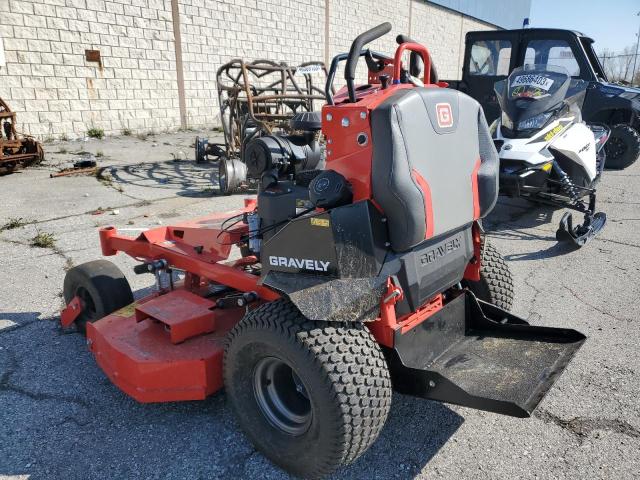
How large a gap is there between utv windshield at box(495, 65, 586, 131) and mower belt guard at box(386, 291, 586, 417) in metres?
3.82

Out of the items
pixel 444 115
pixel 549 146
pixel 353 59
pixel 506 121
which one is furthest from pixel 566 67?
pixel 353 59

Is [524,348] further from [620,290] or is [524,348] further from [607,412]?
[620,290]

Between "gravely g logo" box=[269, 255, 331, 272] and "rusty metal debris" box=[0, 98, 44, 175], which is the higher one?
"gravely g logo" box=[269, 255, 331, 272]

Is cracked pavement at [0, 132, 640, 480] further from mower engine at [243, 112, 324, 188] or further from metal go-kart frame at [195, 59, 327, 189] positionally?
metal go-kart frame at [195, 59, 327, 189]

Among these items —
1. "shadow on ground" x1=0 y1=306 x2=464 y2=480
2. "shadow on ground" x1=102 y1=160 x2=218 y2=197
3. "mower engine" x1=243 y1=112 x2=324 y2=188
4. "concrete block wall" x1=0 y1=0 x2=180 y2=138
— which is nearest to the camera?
"shadow on ground" x1=0 y1=306 x2=464 y2=480

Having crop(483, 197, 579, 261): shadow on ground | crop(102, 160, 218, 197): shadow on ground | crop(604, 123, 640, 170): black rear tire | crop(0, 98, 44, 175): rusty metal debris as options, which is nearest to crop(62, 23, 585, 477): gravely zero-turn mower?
crop(483, 197, 579, 261): shadow on ground

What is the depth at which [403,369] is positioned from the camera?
2336mm

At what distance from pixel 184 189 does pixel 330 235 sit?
20.5 feet

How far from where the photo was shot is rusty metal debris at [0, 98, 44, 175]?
27.3 feet

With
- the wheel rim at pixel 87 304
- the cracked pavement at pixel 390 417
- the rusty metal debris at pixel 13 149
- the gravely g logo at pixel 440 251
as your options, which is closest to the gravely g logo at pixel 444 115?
the gravely g logo at pixel 440 251

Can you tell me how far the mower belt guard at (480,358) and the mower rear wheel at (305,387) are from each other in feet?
0.71

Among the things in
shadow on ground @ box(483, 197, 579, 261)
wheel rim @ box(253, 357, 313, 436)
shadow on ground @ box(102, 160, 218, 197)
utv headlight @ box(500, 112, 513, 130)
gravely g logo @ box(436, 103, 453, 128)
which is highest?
gravely g logo @ box(436, 103, 453, 128)

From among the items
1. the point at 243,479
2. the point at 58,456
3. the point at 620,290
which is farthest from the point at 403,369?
the point at 620,290

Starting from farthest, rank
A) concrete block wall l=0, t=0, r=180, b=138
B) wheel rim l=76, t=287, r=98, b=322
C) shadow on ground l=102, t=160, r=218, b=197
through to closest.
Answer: concrete block wall l=0, t=0, r=180, b=138
shadow on ground l=102, t=160, r=218, b=197
wheel rim l=76, t=287, r=98, b=322
